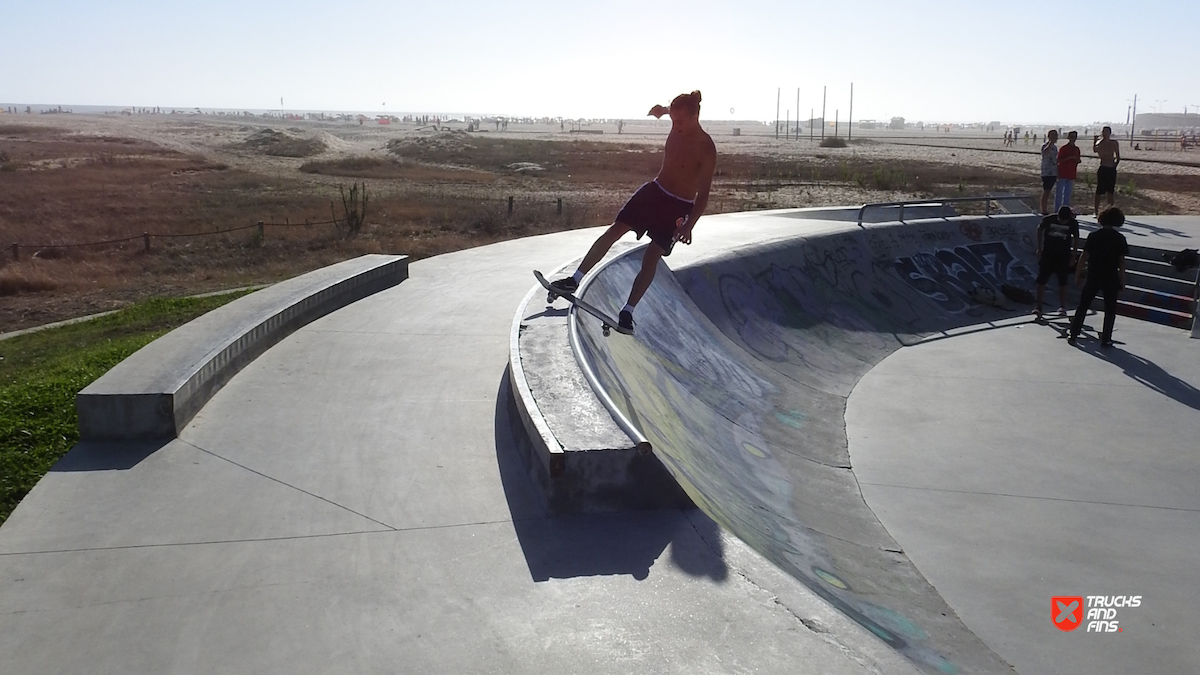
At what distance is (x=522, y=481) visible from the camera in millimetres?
4430

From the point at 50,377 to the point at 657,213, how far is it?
4876 mm

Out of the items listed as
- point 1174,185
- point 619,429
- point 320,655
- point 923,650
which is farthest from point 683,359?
point 1174,185

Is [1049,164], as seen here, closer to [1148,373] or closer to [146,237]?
[1148,373]

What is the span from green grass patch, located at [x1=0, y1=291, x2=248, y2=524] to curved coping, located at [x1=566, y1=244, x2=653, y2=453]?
3028mm

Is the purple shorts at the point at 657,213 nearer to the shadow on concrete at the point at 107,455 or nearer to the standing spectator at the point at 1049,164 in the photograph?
the shadow on concrete at the point at 107,455

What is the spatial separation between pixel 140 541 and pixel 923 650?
325cm

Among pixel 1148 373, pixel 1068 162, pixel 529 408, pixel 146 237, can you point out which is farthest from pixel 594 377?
pixel 146 237

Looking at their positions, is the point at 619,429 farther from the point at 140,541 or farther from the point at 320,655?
the point at 140,541

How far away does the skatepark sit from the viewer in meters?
3.16

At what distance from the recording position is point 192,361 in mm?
5434

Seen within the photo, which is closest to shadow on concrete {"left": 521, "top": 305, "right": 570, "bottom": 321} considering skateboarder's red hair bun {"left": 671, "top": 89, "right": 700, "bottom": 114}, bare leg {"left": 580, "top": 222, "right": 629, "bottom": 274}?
bare leg {"left": 580, "top": 222, "right": 629, "bottom": 274}

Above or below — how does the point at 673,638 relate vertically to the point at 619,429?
below

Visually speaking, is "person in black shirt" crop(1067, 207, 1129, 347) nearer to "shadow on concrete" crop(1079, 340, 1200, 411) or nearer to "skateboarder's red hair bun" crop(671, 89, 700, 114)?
"shadow on concrete" crop(1079, 340, 1200, 411)

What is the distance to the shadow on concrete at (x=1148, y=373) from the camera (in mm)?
9361
